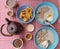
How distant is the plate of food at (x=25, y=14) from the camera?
59.6 inches

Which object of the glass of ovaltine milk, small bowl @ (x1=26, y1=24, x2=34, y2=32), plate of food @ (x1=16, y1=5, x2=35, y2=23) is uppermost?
plate of food @ (x1=16, y1=5, x2=35, y2=23)

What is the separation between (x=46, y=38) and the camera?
1.47 meters

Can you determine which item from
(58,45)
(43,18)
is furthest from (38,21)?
(58,45)

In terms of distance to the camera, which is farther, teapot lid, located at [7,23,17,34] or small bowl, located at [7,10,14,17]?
small bowl, located at [7,10,14,17]

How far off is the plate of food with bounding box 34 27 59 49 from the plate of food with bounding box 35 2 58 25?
0.07 m

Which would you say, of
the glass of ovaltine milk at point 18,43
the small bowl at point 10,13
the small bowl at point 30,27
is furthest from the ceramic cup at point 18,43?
the small bowl at point 10,13

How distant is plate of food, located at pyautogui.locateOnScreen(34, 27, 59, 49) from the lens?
1446 millimetres

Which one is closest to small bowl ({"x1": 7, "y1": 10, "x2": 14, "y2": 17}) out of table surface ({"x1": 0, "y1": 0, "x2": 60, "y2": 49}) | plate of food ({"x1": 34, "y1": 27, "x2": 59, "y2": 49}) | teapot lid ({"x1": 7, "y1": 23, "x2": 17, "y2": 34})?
table surface ({"x1": 0, "y1": 0, "x2": 60, "y2": 49})

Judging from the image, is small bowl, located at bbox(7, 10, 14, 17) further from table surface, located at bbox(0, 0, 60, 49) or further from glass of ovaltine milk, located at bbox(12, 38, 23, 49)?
glass of ovaltine milk, located at bbox(12, 38, 23, 49)

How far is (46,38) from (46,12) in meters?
0.22

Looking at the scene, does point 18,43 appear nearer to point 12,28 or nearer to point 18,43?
point 18,43

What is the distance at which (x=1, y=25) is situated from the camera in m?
1.57

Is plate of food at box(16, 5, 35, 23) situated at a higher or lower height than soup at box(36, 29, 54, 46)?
higher

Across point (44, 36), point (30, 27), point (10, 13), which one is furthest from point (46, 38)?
point (10, 13)
